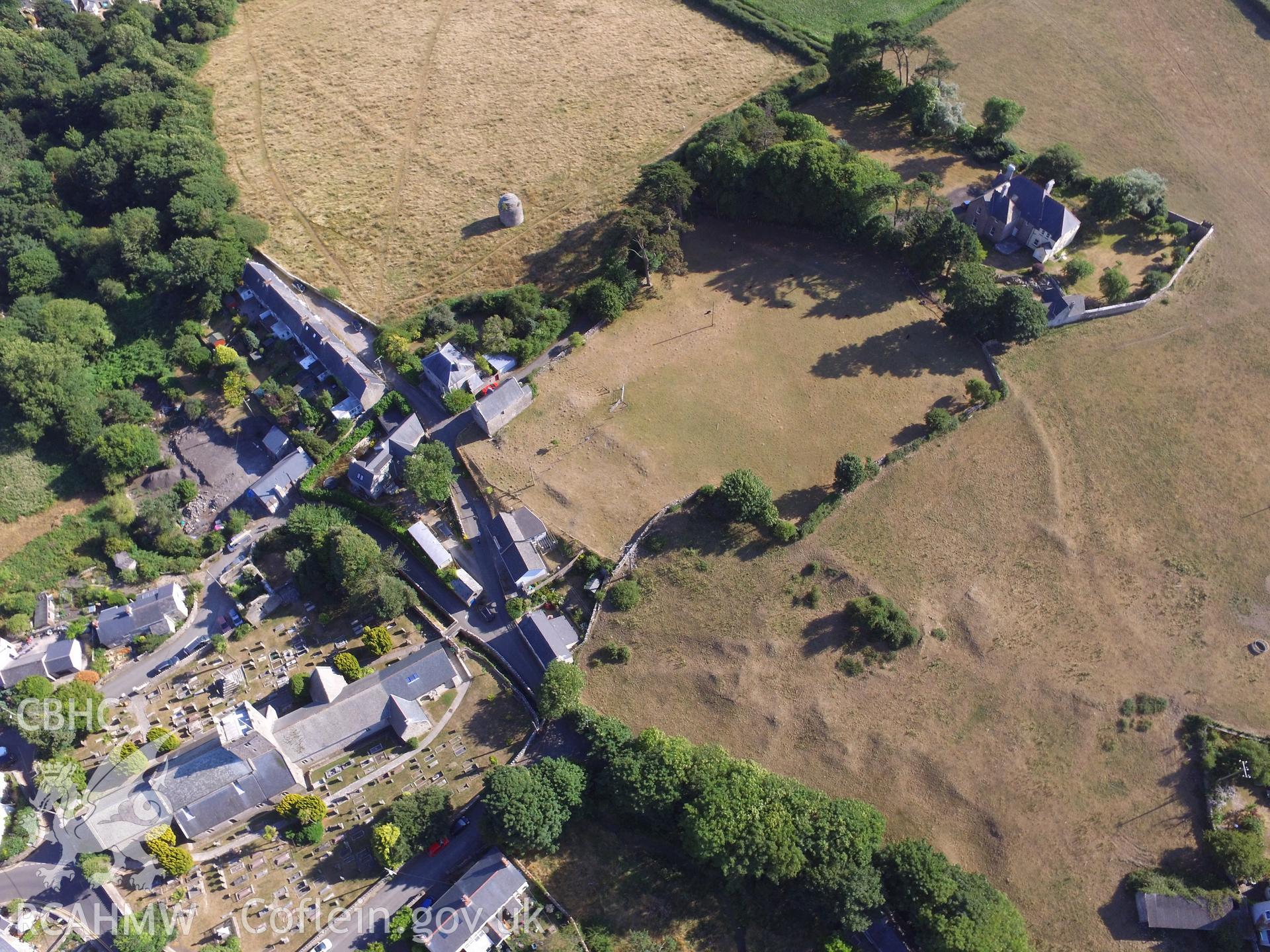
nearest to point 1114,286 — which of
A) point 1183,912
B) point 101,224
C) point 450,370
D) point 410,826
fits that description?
point 1183,912

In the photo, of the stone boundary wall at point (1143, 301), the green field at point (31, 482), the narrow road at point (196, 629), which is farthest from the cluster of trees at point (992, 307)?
the green field at point (31, 482)

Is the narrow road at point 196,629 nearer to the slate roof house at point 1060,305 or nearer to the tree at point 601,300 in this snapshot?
the tree at point 601,300

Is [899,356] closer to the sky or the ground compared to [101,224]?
closer to the ground

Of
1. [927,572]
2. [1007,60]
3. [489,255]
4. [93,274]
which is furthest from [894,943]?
[1007,60]

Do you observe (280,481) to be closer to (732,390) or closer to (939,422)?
(732,390)

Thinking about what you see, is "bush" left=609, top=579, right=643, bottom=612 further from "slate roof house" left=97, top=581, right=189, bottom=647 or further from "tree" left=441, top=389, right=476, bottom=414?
"slate roof house" left=97, top=581, right=189, bottom=647

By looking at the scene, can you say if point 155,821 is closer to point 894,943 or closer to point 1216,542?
point 894,943

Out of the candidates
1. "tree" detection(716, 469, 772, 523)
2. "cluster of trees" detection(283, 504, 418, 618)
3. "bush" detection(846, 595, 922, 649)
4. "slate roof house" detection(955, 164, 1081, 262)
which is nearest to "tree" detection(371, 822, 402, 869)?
"cluster of trees" detection(283, 504, 418, 618)
